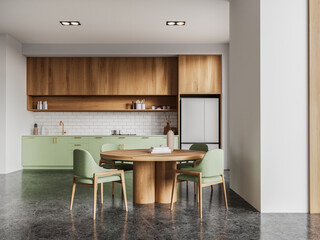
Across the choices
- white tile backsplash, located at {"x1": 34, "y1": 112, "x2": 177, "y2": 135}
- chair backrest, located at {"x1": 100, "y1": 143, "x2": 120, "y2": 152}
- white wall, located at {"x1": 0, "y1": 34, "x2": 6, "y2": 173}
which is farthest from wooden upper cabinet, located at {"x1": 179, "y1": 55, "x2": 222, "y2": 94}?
white wall, located at {"x1": 0, "y1": 34, "x2": 6, "y2": 173}

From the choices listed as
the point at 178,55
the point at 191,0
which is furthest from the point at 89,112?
the point at 191,0

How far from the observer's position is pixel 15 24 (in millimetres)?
6480

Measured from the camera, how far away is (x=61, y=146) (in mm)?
7773

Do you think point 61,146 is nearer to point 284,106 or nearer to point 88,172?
point 88,172

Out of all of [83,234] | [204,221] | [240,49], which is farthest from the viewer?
[240,49]

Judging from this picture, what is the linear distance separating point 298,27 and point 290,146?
1.50m


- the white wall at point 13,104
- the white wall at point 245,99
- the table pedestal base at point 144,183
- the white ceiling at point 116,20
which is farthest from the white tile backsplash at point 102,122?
the table pedestal base at point 144,183

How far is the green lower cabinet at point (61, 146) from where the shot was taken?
7754 millimetres

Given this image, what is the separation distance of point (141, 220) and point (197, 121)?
4.41m

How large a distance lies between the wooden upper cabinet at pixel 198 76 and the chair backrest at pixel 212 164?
13.1 ft

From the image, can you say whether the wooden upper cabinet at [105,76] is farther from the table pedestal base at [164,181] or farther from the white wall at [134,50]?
the table pedestal base at [164,181]

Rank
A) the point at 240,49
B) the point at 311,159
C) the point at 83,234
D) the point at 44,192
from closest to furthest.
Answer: the point at 83,234, the point at 311,159, the point at 240,49, the point at 44,192

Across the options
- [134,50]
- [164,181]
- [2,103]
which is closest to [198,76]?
[134,50]

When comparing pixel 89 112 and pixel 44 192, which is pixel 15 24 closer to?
pixel 89 112
